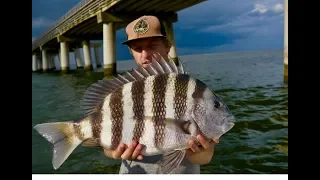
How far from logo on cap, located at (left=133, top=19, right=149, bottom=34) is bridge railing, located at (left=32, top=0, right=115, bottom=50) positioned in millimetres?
16221

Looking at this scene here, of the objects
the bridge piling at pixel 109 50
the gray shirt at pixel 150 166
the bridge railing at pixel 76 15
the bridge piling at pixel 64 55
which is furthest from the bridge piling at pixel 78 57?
the gray shirt at pixel 150 166

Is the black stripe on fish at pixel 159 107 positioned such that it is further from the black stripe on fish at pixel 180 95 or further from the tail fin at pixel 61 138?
the tail fin at pixel 61 138

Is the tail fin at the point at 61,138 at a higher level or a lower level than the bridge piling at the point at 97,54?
lower

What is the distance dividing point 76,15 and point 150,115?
22.7m

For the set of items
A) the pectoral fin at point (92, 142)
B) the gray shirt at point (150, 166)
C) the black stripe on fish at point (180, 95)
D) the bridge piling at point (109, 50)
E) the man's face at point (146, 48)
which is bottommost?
the gray shirt at point (150, 166)

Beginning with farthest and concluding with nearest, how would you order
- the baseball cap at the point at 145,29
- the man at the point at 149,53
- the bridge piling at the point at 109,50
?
the bridge piling at the point at 109,50, the baseball cap at the point at 145,29, the man at the point at 149,53

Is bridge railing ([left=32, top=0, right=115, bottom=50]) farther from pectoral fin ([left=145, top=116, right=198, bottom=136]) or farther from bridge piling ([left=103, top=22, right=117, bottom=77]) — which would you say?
pectoral fin ([left=145, top=116, right=198, bottom=136])

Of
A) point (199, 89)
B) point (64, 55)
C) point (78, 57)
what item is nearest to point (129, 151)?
point (199, 89)

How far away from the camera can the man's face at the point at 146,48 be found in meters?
2.31

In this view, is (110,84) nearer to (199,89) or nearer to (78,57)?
(199,89)

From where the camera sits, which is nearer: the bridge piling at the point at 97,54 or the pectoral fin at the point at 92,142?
the pectoral fin at the point at 92,142

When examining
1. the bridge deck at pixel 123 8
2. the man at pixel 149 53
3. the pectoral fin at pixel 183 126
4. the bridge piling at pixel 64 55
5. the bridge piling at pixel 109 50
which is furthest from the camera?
the bridge piling at pixel 64 55
